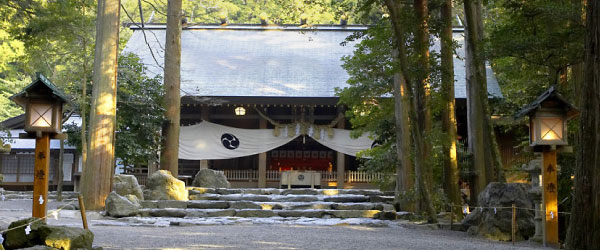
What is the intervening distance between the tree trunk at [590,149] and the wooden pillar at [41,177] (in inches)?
233

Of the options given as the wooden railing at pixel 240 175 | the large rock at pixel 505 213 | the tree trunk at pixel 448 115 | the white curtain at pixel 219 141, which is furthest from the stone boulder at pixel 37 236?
the wooden railing at pixel 240 175

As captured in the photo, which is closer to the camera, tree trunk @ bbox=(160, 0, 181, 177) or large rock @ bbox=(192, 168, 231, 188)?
tree trunk @ bbox=(160, 0, 181, 177)

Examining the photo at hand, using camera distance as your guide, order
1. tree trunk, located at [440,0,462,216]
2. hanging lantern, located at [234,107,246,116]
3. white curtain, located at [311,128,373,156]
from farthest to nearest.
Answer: white curtain, located at [311,128,373,156] → hanging lantern, located at [234,107,246,116] → tree trunk, located at [440,0,462,216]

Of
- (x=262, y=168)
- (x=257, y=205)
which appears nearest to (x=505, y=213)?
(x=257, y=205)

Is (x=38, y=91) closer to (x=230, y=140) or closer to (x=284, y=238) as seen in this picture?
(x=284, y=238)

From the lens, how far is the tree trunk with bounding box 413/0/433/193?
11398mm

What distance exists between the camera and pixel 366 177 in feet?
67.1

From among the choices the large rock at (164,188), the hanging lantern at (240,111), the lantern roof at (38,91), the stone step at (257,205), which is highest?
the hanging lantern at (240,111)

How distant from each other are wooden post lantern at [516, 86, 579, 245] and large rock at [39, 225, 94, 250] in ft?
18.7

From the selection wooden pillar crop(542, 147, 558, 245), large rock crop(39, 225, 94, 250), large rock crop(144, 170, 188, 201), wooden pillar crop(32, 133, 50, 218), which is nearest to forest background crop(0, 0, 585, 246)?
wooden pillar crop(542, 147, 558, 245)

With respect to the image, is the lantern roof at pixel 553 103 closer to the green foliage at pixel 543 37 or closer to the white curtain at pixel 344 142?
the green foliage at pixel 543 37

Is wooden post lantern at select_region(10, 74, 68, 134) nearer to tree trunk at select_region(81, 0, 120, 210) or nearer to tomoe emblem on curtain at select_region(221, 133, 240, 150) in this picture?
tree trunk at select_region(81, 0, 120, 210)

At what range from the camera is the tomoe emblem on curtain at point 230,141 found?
20.5m

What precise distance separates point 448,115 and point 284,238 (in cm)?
558
